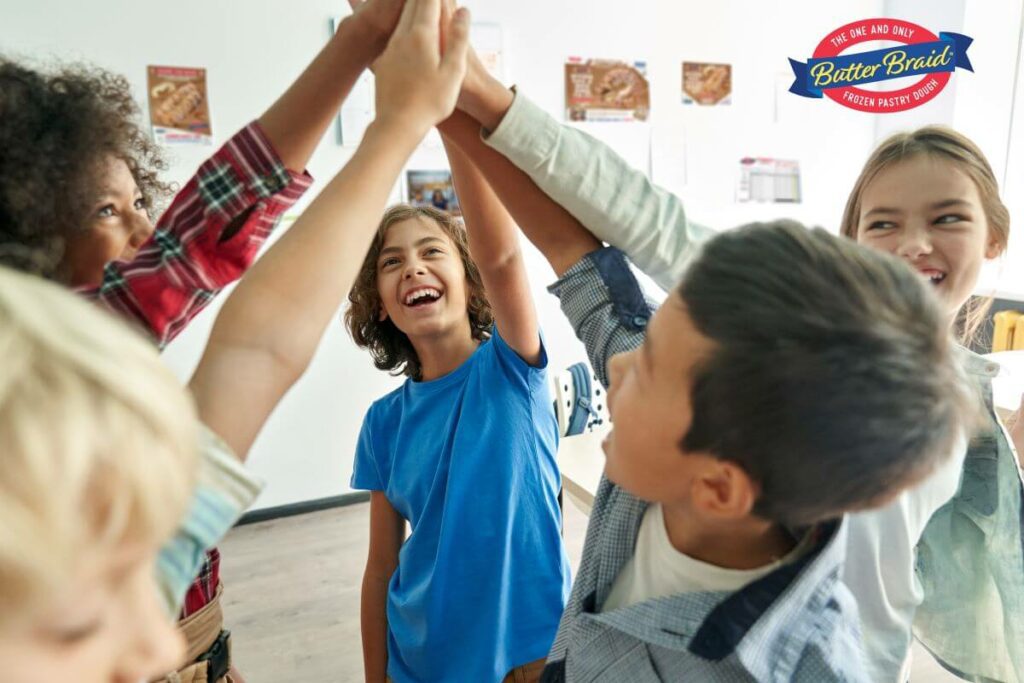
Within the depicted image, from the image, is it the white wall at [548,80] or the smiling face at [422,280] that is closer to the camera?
the smiling face at [422,280]

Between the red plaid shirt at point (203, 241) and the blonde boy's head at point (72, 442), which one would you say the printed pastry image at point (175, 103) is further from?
the blonde boy's head at point (72, 442)

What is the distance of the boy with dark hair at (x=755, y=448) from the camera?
0.50m

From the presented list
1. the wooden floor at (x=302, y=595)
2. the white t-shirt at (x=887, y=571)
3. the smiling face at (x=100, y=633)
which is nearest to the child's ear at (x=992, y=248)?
the white t-shirt at (x=887, y=571)

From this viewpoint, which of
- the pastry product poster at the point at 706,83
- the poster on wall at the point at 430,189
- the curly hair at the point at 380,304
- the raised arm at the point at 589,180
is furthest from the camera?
the pastry product poster at the point at 706,83

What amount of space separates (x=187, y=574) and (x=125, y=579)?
9 centimetres

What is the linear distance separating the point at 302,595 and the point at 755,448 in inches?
95.6

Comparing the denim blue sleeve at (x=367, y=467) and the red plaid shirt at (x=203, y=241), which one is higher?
the red plaid shirt at (x=203, y=241)

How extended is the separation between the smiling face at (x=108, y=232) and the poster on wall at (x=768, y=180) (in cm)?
343

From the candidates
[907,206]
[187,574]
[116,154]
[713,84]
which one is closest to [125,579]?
[187,574]

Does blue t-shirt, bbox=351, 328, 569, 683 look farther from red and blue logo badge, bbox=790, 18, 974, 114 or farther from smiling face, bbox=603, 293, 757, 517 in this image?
red and blue logo badge, bbox=790, 18, 974, 114

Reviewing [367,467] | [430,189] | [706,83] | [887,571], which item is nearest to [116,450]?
[887,571]

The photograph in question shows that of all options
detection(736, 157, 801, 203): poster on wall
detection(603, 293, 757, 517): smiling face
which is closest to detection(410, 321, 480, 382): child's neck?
detection(603, 293, 757, 517): smiling face

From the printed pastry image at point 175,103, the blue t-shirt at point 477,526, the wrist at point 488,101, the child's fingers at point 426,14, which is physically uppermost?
the printed pastry image at point 175,103

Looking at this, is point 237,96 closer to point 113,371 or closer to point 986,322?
point 113,371
